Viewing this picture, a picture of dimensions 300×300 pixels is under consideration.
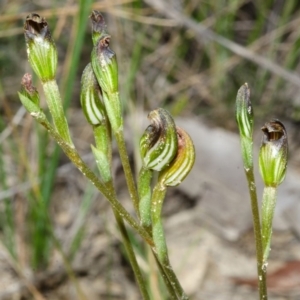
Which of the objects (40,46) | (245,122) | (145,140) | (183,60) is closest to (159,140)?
(145,140)

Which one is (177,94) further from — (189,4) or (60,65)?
(60,65)

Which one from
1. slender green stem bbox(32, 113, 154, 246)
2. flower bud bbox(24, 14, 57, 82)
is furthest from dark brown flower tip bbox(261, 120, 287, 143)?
flower bud bbox(24, 14, 57, 82)

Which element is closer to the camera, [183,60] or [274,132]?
[274,132]

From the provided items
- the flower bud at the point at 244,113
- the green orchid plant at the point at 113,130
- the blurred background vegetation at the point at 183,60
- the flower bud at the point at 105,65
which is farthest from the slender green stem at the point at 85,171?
the blurred background vegetation at the point at 183,60

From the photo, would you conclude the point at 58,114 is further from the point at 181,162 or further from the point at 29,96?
the point at 181,162

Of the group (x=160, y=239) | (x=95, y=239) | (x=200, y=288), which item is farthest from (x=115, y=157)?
(x=160, y=239)

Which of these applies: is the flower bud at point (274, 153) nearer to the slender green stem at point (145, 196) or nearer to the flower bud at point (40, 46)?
the slender green stem at point (145, 196)

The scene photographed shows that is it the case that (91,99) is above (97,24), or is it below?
below
